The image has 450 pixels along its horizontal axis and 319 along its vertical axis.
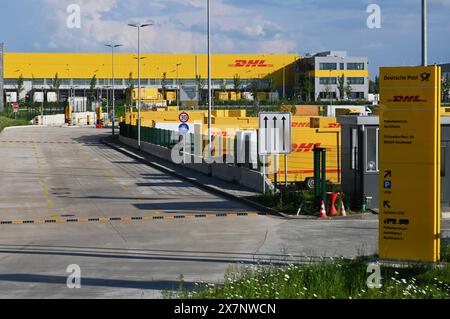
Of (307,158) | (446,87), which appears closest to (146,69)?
(446,87)

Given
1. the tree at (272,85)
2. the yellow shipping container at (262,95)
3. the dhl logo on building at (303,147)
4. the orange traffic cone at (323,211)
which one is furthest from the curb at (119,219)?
the yellow shipping container at (262,95)

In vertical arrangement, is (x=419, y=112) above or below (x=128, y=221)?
above

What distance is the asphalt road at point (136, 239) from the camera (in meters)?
15.3

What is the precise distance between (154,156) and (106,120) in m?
66.6

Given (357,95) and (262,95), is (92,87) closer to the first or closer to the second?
(262,95)

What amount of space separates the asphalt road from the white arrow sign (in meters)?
2.22

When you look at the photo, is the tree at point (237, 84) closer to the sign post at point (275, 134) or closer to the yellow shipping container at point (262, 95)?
the yellow shipping container at point (262, 95)

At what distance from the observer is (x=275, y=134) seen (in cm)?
2805

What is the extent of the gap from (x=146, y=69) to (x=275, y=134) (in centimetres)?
11154

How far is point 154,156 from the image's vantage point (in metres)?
53.6

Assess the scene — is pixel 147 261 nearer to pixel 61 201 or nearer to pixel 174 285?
pixel 174 285

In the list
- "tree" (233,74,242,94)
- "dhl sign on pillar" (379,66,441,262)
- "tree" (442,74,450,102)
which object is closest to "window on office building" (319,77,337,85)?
"tree" (233,74,242,94)

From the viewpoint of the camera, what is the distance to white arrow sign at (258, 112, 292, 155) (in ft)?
91.1
